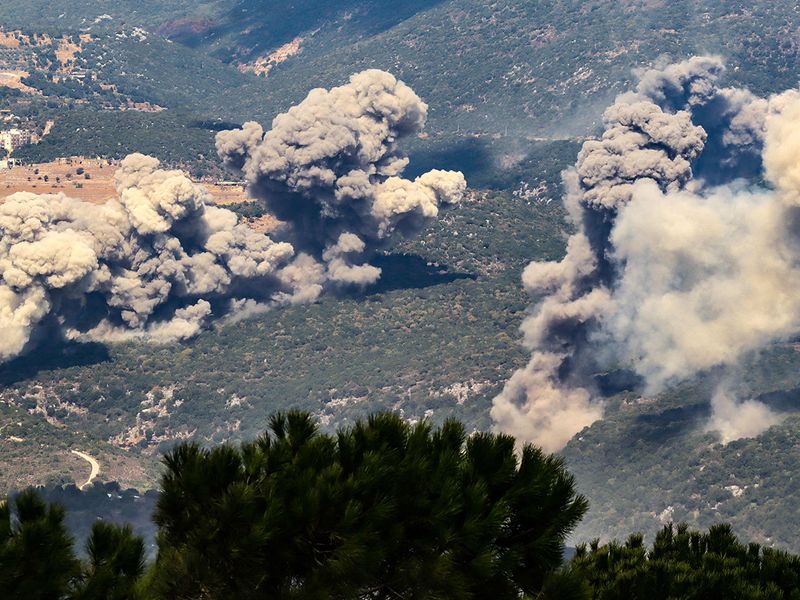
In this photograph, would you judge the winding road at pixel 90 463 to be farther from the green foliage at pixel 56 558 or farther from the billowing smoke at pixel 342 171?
the green foliage at pixel 56 558

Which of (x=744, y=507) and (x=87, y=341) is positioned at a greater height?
(x=87, y=341)

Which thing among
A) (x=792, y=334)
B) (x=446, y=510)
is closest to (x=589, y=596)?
(x=446, y=510)

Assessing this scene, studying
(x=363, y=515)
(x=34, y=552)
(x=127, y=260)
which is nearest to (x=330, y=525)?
(x=363, y=515)

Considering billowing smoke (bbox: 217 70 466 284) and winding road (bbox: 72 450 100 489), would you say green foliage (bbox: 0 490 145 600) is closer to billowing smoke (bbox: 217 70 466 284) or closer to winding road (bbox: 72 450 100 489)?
winding road (bbox: 72 450 100 489)

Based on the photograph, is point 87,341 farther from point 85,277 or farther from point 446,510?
point 446,510

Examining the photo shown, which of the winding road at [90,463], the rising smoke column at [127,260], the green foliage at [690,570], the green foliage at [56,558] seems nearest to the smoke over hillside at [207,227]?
the rising smoke column at [127,260]

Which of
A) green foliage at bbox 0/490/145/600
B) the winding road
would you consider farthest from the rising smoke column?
green foliage at bbox 0/490/145/600
